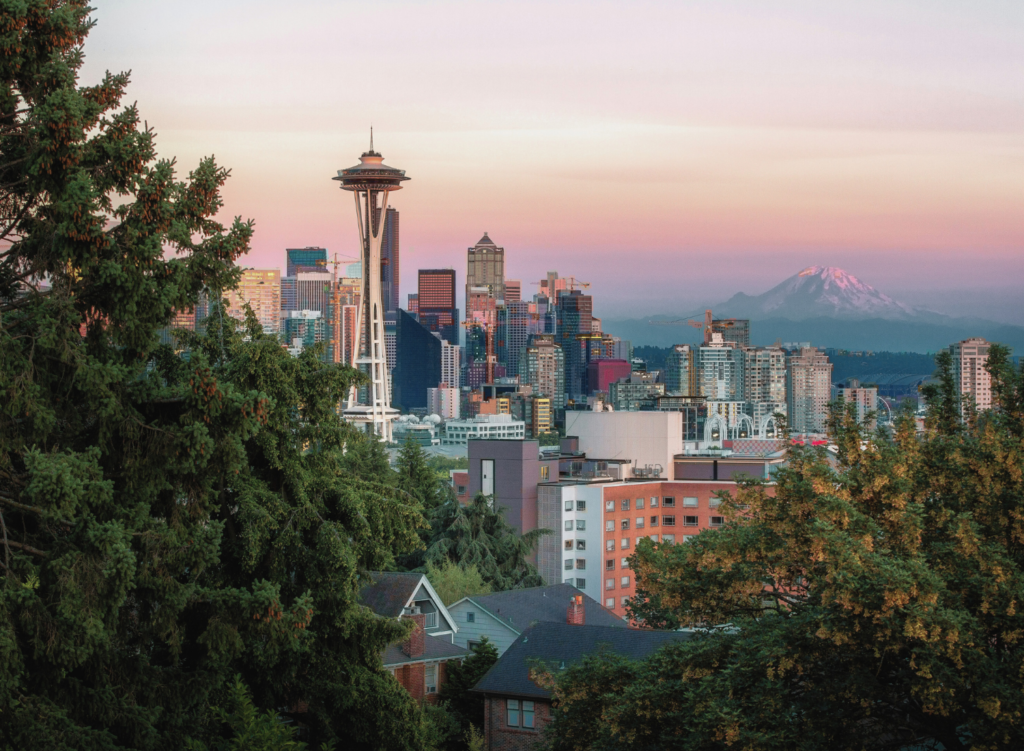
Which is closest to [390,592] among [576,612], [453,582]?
[576,612]

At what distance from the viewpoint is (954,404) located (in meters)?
24.3

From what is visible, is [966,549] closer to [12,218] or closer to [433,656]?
[12,218]

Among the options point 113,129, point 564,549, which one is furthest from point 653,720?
point 564,549

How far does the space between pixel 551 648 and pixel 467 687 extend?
3034 mm

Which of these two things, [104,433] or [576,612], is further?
[576,612]

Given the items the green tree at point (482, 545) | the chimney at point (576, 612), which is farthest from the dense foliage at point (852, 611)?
the green tree at point (482, 545)

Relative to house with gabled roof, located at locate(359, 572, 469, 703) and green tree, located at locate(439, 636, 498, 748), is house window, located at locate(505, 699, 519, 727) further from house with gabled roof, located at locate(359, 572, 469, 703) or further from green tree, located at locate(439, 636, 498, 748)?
house with gabled roof, located at locate(359, 572, 469, 703)

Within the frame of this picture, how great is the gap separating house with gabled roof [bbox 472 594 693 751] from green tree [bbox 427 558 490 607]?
1223 cm

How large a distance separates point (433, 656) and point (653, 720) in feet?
58.3

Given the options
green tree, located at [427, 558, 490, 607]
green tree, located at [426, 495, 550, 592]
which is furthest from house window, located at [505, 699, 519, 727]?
green tree, located at [426, 495, 550, 592]

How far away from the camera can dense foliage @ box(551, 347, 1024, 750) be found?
18.8 meters

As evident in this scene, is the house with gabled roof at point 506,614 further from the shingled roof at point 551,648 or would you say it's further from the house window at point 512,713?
the house window at point 512,713

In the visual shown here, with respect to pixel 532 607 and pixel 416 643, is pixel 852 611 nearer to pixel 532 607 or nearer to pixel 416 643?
pixel 416 643

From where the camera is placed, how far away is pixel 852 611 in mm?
19078
